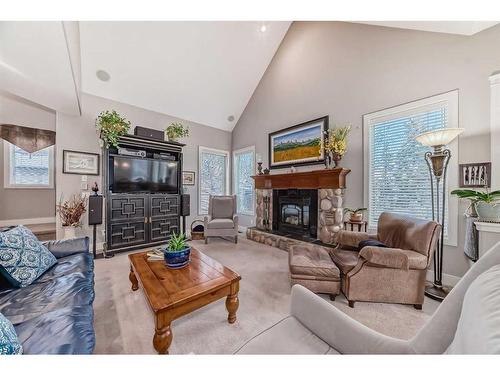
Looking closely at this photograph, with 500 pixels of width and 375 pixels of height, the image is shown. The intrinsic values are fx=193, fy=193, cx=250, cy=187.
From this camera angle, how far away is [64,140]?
10.8ft

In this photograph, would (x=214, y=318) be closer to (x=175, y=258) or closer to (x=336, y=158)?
(x=175, y=258)

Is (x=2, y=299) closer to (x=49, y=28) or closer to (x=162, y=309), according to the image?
(x=162, y=309)

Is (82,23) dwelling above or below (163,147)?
above

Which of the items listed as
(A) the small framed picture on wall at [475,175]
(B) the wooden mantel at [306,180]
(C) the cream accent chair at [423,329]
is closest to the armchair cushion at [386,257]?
(C) the cream accent chair at [423,329]

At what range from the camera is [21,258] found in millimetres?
1468

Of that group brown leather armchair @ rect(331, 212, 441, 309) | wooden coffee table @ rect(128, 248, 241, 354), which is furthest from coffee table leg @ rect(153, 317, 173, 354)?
brown leather armchair @ rect(331, 212, 441, 309)

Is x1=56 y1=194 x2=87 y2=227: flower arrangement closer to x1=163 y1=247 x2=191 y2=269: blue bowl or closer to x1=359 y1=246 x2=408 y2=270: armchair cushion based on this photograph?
x1=163 y1=247 x2=191 y2=269: blue bowl

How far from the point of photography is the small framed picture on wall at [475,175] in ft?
6.82

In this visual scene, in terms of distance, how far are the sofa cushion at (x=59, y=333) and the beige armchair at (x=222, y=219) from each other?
280cm

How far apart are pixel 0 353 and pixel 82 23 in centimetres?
414

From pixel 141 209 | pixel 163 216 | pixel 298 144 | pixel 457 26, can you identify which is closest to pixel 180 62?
pixel 298 144

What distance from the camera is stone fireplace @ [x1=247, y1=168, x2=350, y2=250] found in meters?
3.27

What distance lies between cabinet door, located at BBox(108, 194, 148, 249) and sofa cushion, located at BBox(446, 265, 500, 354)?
3995 millimetres
